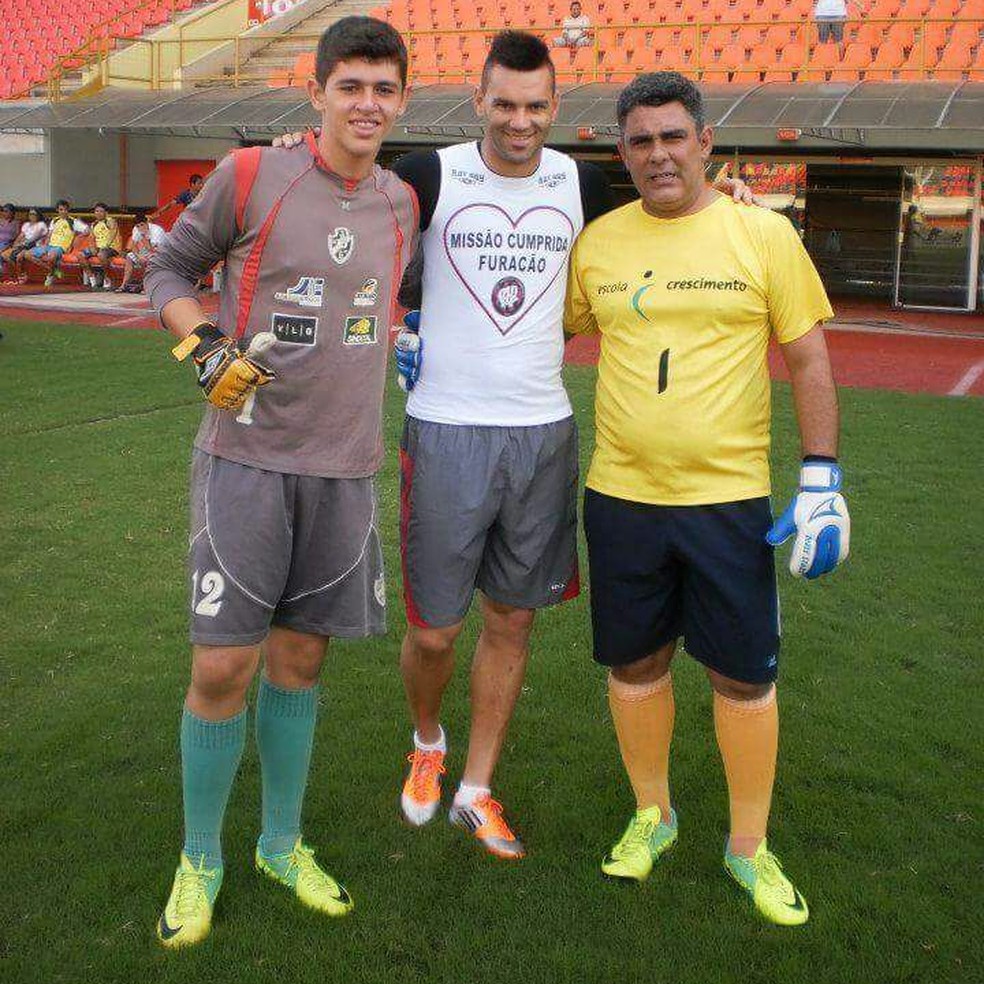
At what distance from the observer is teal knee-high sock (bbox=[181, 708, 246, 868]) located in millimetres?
2867

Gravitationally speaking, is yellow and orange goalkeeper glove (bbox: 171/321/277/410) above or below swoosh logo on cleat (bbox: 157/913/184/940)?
above

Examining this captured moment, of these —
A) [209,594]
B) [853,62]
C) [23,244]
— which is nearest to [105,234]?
[23,244]

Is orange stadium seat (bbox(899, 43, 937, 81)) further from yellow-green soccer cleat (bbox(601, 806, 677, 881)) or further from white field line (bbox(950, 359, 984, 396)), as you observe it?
yellow-green soccer cleat (bbox(601, 806, 677, 881))

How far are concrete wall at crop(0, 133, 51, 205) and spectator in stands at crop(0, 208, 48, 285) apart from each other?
611mm

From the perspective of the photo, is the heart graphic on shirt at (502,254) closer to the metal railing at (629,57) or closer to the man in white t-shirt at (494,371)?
the man in white t-shirt at (494,371)

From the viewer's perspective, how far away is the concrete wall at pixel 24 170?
76.6ft

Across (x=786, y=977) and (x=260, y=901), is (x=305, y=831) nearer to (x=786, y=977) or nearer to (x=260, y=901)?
(x=260, y=901)

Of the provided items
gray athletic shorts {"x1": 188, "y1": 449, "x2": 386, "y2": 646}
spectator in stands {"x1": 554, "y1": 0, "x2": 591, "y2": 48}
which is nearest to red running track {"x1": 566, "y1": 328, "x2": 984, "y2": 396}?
spectator in stands {"x1": 554, "y1": 0, "x2": 591, "y2": 48}

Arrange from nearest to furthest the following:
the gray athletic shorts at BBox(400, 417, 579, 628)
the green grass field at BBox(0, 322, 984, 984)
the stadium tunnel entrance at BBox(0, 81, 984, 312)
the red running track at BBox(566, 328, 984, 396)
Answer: the green grass field at BBox(0, 322, 984, 984), the gray athletic shorts at BBox(400, 417, 579, 628), the red running track at BBox(566, 328, 984, 396), the stadium tunnel entrance at BBox(0, 81, 984, 312)

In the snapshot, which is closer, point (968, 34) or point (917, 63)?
point (917, 63)

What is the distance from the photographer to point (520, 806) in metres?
3.56

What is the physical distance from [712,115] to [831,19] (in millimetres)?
3637

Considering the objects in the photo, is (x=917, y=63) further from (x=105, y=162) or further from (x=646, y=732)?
(x=646, y=732)

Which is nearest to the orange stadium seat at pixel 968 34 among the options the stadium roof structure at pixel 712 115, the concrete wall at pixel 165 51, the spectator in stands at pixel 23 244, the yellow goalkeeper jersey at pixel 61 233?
the stadium roof structure at pixel 712 115
